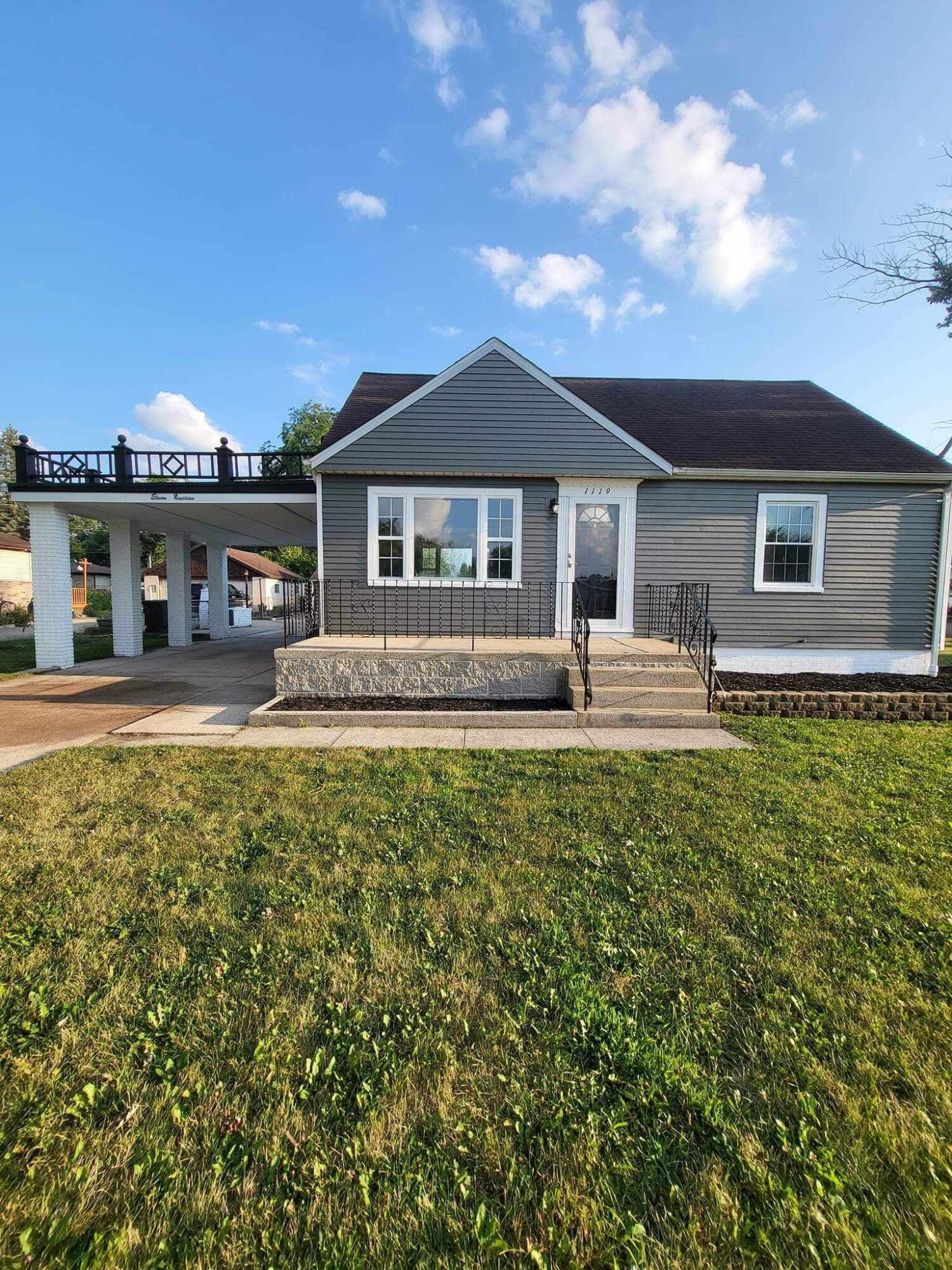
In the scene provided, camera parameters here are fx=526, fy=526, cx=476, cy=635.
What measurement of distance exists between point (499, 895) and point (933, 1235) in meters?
1.73

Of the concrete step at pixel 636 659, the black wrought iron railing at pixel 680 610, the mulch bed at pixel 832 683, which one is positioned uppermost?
the black wrought iron railing at pixel 680 610

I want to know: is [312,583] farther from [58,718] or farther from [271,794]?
[271,794]

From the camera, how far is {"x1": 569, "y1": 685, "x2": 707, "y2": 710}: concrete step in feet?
21.2

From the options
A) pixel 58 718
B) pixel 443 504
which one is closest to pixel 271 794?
pixel 58 718

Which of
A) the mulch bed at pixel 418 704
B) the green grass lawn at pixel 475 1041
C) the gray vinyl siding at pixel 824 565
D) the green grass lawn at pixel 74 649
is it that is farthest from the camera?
the green grass lawn at pixel 74 649

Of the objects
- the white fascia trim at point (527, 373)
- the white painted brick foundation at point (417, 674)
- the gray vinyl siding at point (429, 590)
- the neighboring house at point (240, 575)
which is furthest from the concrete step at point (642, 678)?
the neighboring house at point (240, 575)

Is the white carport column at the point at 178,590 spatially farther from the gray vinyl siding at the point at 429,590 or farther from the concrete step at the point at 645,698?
the concrete step at the point at 645,698

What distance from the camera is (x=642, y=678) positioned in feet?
22.0

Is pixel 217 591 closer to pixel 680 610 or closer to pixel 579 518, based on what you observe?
pixel 579 518

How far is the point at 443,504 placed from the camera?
8.80 metres

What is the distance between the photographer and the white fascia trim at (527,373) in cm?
841

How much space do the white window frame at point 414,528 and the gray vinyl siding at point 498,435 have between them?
13.2 inches

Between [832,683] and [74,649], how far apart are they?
16.1 m

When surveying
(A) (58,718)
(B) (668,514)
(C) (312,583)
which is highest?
(B) (668,514)
